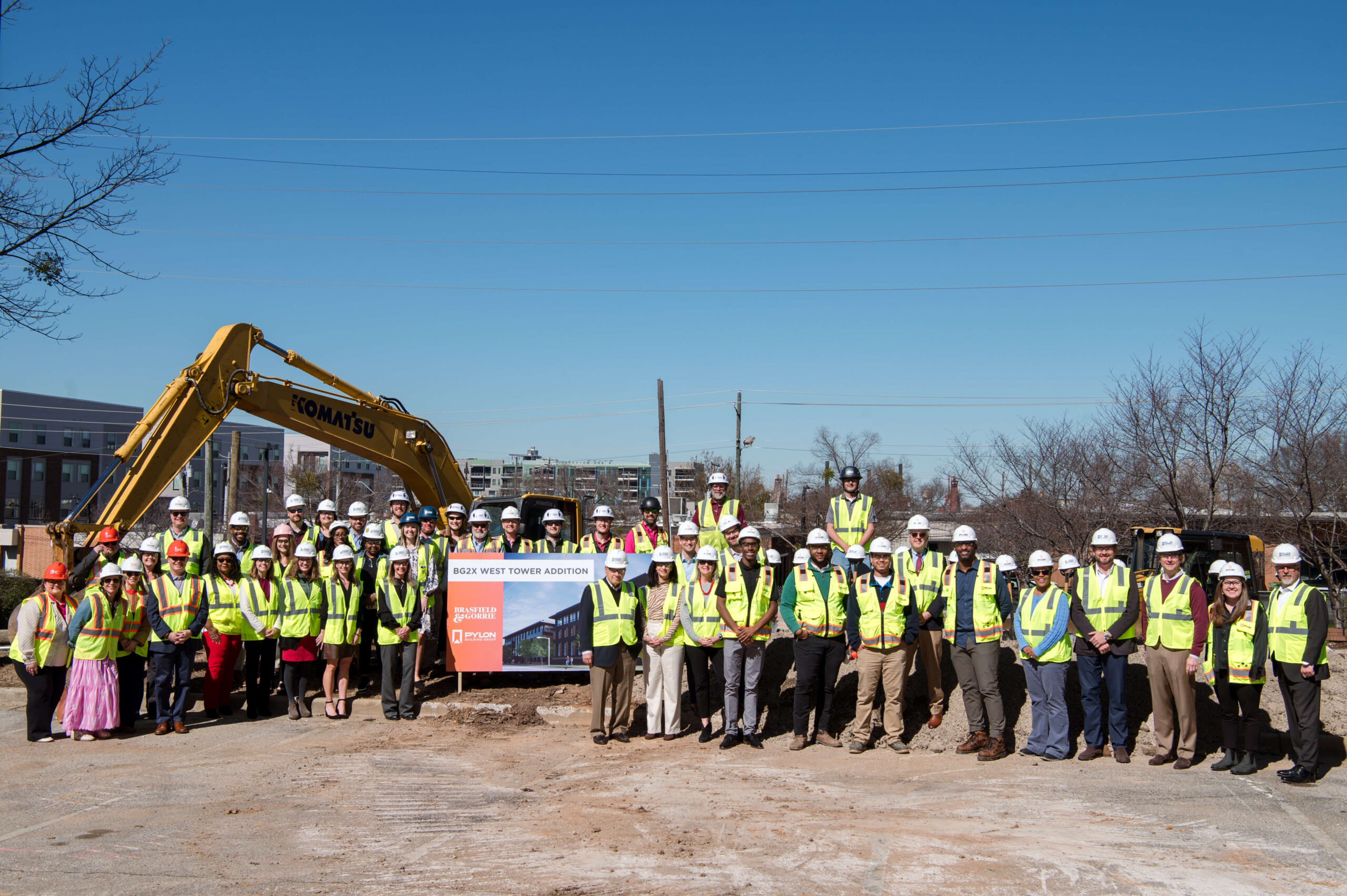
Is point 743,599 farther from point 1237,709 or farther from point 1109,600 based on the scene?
point 1237,709

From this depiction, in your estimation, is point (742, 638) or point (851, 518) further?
point (851, 518)

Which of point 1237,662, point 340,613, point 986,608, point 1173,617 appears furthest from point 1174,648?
point 340,613

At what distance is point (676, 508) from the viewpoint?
86.8 metres

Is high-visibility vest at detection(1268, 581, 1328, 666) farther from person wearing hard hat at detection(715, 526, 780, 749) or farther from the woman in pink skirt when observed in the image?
the woman in pink skirt

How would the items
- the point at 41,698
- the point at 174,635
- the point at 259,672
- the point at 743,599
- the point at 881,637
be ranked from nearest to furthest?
1. the point at 881,637
2. the point at 743,599
3. the point at 41,698
4. the point at 174,635
5. the point at 259,672

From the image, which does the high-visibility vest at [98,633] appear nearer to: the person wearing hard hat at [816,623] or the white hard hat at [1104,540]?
the person wearing hard hat at [816,623]

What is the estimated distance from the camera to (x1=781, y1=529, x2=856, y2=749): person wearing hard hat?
32.2ft

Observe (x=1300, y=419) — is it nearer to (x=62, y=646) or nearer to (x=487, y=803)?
(x=487, y=803)

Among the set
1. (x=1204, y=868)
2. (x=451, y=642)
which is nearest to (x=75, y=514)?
(x=451, y=642)

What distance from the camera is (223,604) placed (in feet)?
36.2

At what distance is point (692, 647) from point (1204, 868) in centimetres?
513

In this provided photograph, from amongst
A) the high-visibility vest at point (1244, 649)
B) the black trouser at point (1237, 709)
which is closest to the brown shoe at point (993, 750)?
the black trouser at point (1237, 709)

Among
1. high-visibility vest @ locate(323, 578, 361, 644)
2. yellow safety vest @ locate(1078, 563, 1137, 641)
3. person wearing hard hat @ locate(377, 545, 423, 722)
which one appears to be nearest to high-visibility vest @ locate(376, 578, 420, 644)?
person wearing hard hat @ locate(377, 545, 423, 722)

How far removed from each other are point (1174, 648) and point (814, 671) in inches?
132
